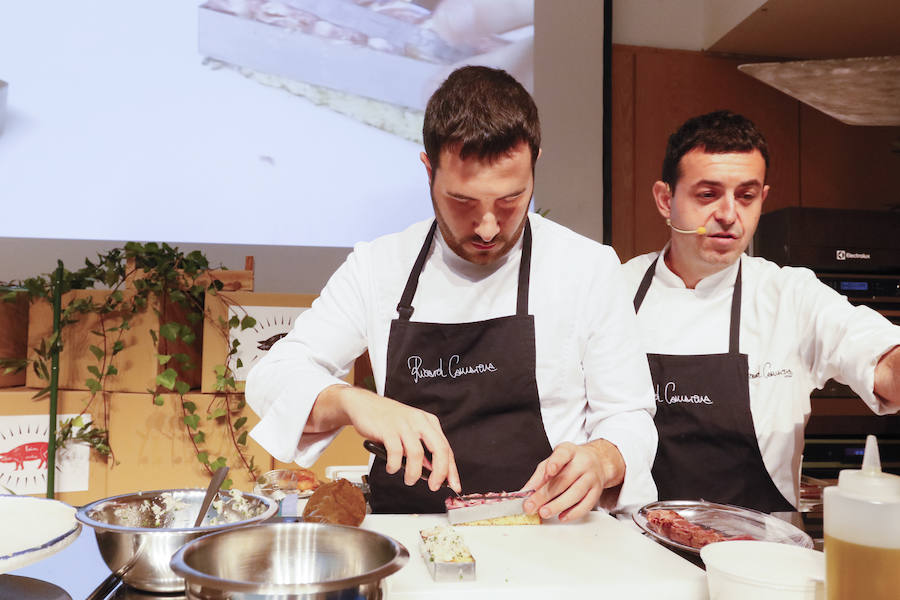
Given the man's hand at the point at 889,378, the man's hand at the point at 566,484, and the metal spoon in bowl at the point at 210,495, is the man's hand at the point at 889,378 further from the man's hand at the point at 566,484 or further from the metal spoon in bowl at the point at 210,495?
the metal spoon in bowl at the point at 210,495

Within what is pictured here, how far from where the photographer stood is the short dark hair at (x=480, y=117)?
137cm

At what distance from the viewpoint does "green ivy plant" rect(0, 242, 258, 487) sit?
2.36 m

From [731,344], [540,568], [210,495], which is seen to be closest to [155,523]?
[210,495]

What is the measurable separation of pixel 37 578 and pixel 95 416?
5.27ft

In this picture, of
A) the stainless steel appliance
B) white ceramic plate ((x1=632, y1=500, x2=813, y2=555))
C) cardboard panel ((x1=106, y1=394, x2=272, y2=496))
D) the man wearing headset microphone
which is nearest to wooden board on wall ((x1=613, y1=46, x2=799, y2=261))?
the stainless steel appliance

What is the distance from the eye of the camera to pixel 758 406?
72.9 inches

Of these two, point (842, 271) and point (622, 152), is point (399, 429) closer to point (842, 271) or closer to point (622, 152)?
point (842, 271)

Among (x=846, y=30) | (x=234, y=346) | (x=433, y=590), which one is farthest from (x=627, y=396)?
(x=846, y=30)

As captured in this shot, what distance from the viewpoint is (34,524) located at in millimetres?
975

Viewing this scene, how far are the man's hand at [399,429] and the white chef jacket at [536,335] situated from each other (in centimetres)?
10

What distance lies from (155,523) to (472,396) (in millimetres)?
666

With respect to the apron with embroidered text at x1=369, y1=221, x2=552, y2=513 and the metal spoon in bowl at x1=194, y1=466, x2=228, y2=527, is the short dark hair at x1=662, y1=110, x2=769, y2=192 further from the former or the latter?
the metal spoon in bowl at x1=194, y1=466, x2=228, y2=527

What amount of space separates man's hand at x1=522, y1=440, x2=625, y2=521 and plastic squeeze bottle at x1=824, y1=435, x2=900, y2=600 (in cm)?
49

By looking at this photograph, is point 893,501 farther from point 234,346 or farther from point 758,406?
point 234,346
